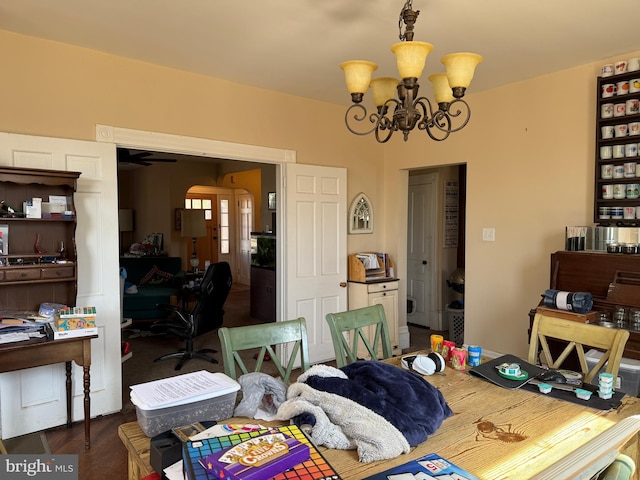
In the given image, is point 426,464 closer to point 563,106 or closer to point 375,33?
point 375,33

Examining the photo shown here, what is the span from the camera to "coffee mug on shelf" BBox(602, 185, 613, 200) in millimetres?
3266

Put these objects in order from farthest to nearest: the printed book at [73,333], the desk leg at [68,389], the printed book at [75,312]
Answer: the desk leg at [68,389]
the printed book at [75,312]
the printed book at [73,333]

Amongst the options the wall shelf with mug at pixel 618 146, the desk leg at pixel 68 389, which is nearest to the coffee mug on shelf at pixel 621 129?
the wall shelf with mug at pixel 618 146

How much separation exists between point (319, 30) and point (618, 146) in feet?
7.53

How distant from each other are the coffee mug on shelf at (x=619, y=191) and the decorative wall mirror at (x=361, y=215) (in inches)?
90.8

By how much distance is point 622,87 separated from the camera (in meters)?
3.16

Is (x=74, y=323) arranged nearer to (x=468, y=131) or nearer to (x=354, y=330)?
(x=354, y=330)

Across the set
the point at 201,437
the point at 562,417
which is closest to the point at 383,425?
the point at 201,437

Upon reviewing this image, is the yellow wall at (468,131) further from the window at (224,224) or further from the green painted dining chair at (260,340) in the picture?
the window at (224,224)

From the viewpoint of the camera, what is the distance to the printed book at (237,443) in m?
1.02

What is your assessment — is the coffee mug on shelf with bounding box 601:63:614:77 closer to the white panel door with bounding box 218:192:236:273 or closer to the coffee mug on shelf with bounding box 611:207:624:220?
the coffee mug on shelf with bounding box 611:207:624:220

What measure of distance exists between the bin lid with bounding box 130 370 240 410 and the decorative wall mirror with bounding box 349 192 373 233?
3319 millimetres

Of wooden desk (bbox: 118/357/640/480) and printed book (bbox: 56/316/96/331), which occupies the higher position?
printed book (bbox: 56/316/96/331)

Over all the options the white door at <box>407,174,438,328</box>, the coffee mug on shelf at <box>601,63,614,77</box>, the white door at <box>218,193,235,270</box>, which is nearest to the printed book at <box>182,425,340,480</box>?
the coffee mug on shelf at <box>601,63,614,77</box>
